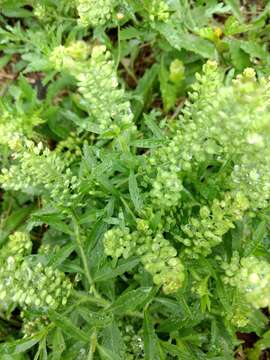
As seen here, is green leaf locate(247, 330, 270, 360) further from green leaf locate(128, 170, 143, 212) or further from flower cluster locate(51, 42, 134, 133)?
flower cluster locate(51, 42, 134, 133)

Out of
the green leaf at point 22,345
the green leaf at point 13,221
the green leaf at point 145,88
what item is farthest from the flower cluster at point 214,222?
the green leaf at point 13,221

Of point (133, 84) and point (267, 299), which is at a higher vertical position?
point (267, 299)

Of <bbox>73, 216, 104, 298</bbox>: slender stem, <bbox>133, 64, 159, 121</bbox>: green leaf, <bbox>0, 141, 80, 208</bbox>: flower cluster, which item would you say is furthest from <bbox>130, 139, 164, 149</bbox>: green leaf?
<bbox>133, 64, 159, 121</bbox>: green leaf

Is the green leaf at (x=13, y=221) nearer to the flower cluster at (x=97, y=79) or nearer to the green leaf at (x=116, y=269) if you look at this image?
the green leaf at (x=116, y=269)

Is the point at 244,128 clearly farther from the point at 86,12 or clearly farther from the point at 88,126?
the point at 86,12

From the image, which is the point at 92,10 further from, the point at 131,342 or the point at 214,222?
the point at 131,342

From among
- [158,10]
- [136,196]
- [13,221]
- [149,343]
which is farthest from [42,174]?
[13,221]

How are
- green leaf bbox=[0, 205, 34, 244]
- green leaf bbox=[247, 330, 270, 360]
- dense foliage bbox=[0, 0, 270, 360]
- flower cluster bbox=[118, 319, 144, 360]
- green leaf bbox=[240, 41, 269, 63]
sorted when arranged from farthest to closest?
green leaf bbox=[0, 205, 34, 244] → green leaf bbox=[240, 41, 269, 63] → green leaf bbox=[247, 330, 270, 360] → flower cluster bbox=[118, 319, 144, 360] → dense foliage bbox=[0, 0, 270, 360]

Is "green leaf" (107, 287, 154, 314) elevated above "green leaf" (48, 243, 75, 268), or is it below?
below

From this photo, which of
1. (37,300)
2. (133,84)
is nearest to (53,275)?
(37,300)
